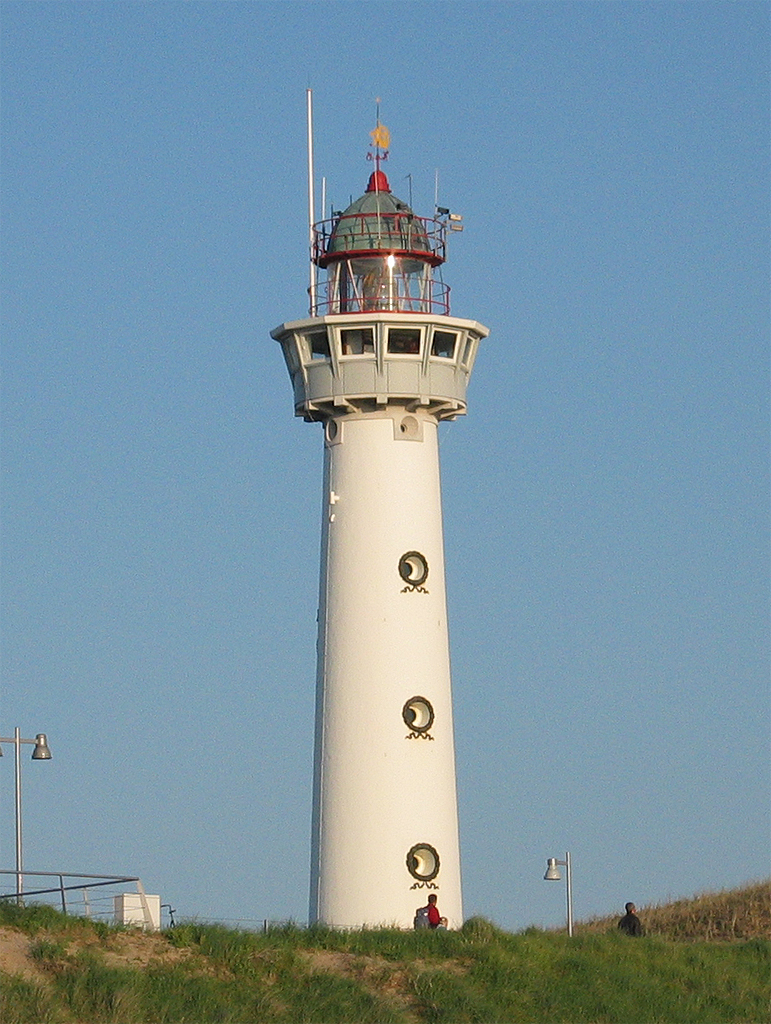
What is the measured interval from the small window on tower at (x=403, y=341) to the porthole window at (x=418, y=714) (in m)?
6.86

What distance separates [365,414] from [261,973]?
14.1 meters

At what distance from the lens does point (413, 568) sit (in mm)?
47625

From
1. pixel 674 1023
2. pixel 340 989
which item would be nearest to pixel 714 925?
pixel 674 1023

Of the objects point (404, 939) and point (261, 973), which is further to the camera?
point (404, 939)

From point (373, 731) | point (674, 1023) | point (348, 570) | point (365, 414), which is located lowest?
point (674, 1023)

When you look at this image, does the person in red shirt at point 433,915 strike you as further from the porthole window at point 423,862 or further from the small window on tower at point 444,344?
the small window on tower at point 444,344

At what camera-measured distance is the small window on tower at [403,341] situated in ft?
159

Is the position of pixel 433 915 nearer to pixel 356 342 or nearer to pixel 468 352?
pixel 356 342

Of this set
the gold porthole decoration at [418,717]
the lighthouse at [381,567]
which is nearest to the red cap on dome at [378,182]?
the lighthouse at [381,567]

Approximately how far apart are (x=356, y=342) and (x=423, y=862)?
10205 millimetres

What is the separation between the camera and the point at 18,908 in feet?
124

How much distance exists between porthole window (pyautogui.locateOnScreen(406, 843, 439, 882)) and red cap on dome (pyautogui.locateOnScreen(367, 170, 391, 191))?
525 inches

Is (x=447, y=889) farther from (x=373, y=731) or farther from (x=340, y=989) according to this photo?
(x=340, y=989)

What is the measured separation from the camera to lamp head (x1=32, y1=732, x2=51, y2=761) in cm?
4509
